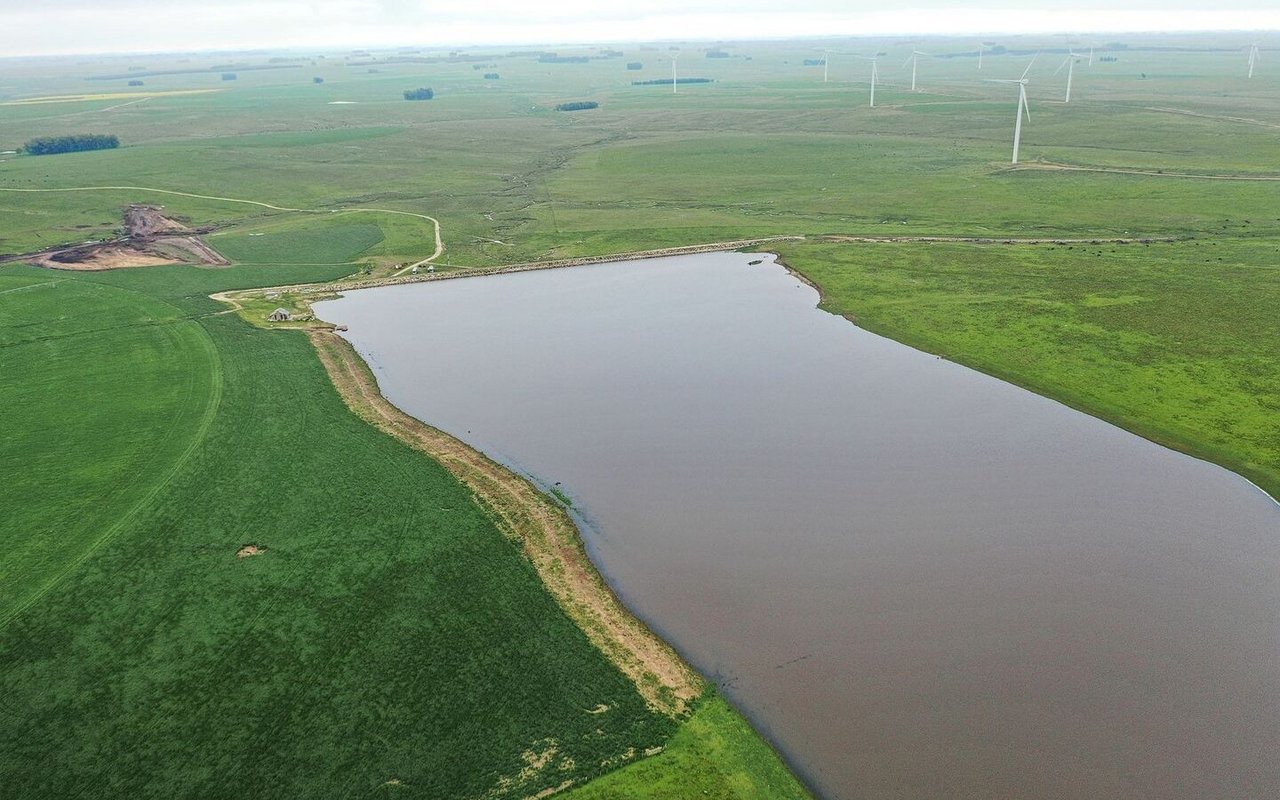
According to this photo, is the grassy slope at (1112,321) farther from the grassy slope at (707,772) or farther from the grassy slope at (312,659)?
the grassy slope at (312,659)

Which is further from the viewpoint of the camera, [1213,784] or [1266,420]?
[1266,420]

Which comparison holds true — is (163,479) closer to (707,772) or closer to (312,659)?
(312,659)

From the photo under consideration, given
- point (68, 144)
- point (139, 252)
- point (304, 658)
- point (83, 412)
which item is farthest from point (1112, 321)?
point (68, 144)

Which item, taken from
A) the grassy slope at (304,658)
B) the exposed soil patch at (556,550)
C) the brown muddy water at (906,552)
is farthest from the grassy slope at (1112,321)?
the grassy slope at (304,658)

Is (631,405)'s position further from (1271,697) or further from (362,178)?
(362,178)

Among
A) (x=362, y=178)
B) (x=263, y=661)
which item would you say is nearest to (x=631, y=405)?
(x=263, y=661)

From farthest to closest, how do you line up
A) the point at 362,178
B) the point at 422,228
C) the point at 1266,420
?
the point at 362,178 → the point at 422,228 → the point at 1266,420
